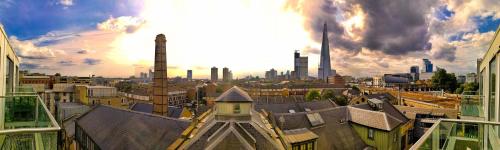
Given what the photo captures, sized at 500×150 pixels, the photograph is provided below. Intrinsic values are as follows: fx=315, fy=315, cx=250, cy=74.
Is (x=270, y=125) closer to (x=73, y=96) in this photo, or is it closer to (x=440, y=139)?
(x=440, y=139)

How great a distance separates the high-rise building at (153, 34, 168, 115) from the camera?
4000 cm

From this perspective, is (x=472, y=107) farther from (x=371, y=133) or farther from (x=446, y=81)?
(x=446, y=81)

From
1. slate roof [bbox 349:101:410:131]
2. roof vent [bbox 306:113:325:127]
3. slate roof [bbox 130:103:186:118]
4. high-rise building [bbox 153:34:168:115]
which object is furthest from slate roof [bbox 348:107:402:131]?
slate roof [bbox 130:103:186:118]

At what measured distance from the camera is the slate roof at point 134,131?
22.7 meters

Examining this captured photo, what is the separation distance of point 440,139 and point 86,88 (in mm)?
73311

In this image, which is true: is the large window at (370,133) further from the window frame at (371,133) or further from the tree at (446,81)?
the tree at (446,81)

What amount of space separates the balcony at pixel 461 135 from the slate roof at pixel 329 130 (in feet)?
68.9

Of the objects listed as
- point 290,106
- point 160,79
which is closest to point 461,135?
point 290,106

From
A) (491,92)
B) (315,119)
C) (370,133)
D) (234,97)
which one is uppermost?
(491,92)

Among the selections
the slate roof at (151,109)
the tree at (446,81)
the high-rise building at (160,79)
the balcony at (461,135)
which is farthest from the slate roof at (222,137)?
the tree at (446,81)

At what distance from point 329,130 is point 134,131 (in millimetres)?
17191

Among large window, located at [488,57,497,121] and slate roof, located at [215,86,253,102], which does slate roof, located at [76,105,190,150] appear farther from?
large window, located at [488,57,497,121]

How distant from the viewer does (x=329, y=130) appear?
97.0ft

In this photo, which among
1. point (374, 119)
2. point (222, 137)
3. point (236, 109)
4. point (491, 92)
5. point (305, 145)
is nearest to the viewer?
point (491, 92)
